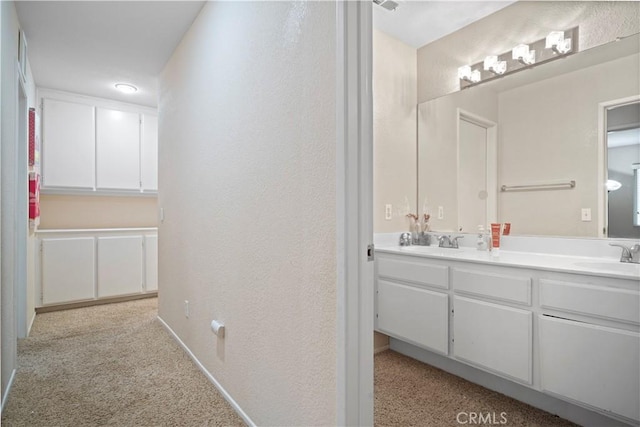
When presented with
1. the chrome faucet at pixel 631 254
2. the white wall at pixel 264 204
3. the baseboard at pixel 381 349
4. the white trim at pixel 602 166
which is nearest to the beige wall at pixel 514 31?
the white trim at pixel 602 166

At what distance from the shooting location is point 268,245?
1468 mm

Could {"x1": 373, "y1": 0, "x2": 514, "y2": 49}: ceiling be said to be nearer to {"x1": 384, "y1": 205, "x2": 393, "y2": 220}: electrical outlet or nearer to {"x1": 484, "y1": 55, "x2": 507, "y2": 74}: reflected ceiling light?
{"x1": 484, "y1": 55, "x2": 507, "y2": 74}: reflected ceiling light

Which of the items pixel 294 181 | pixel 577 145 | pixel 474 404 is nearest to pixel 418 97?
pixel 577 145

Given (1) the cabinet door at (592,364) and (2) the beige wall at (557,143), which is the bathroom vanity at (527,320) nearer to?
(1) the cabinet door at (592,364)

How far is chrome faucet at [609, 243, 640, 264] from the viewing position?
1.66 m

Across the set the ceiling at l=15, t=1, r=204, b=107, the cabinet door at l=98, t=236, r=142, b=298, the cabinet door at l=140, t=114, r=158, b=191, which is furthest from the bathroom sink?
the cabinet door at l=140, t=114, r=158, b=191

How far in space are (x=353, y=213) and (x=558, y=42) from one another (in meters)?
1.91

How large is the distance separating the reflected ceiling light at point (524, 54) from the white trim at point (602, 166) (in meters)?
0.50

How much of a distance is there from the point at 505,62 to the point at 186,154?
2329 millimetres

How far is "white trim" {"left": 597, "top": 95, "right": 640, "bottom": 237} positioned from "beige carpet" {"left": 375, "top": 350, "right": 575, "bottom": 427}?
106cm

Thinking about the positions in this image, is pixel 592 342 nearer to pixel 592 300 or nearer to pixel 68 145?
pixel 592 300

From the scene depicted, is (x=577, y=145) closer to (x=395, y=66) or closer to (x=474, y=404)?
(x=395, y=66)

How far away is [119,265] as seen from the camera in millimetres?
3883

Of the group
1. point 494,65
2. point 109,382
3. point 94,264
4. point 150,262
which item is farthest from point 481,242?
point 94,264
